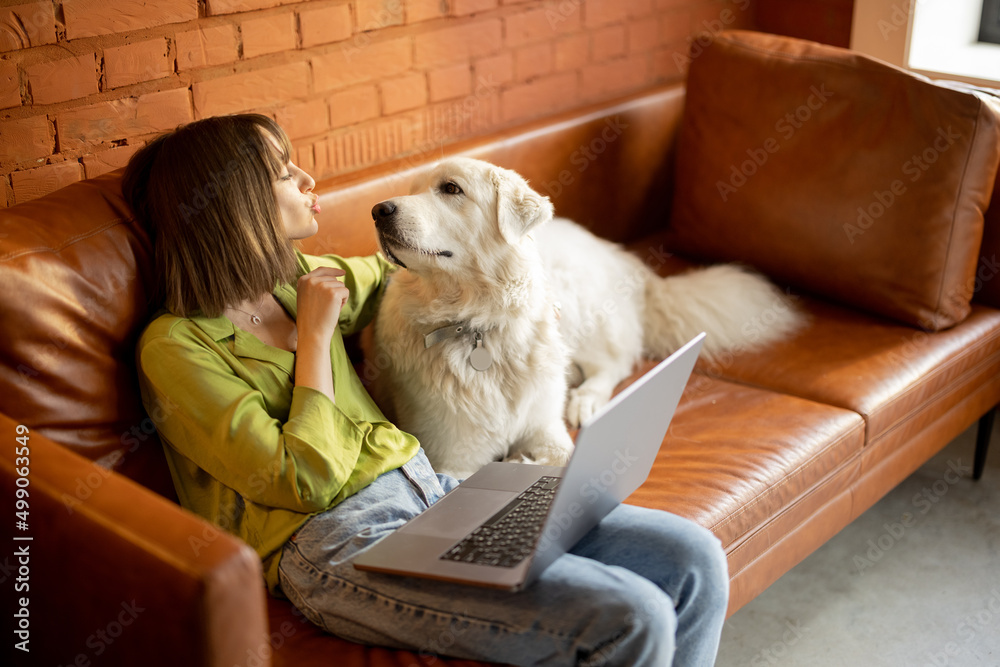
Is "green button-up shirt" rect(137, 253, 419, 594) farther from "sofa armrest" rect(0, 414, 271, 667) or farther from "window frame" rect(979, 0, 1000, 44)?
"window frame" rect(979, 0, 1000, 44)

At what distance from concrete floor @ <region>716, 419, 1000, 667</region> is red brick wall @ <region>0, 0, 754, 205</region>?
154cm

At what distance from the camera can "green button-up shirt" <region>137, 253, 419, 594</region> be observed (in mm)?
1376

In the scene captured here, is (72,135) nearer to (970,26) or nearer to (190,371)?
(190,371)

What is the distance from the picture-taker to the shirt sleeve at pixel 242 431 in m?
1.37

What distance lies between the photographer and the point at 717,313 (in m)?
2.40

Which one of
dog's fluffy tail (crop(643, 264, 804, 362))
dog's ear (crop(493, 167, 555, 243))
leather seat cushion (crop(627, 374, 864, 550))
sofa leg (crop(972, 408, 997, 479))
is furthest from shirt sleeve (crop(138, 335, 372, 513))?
sofa leg (crop(972, 408, 997, 479))

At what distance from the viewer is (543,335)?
1.88m

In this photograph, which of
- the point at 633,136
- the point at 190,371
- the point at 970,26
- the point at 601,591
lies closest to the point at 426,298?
the point at 190,371

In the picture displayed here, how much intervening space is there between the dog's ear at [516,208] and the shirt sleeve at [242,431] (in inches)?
21.1

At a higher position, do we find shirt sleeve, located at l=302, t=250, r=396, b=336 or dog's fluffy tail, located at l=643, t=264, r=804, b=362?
shirt sleeve, located at l=302, t=250, r=396, b=336

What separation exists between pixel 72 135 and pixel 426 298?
2.75 feet

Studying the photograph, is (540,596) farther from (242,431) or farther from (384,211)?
(384,211)

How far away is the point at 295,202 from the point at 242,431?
1.45 feet

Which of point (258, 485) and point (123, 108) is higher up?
point (123, 108)
